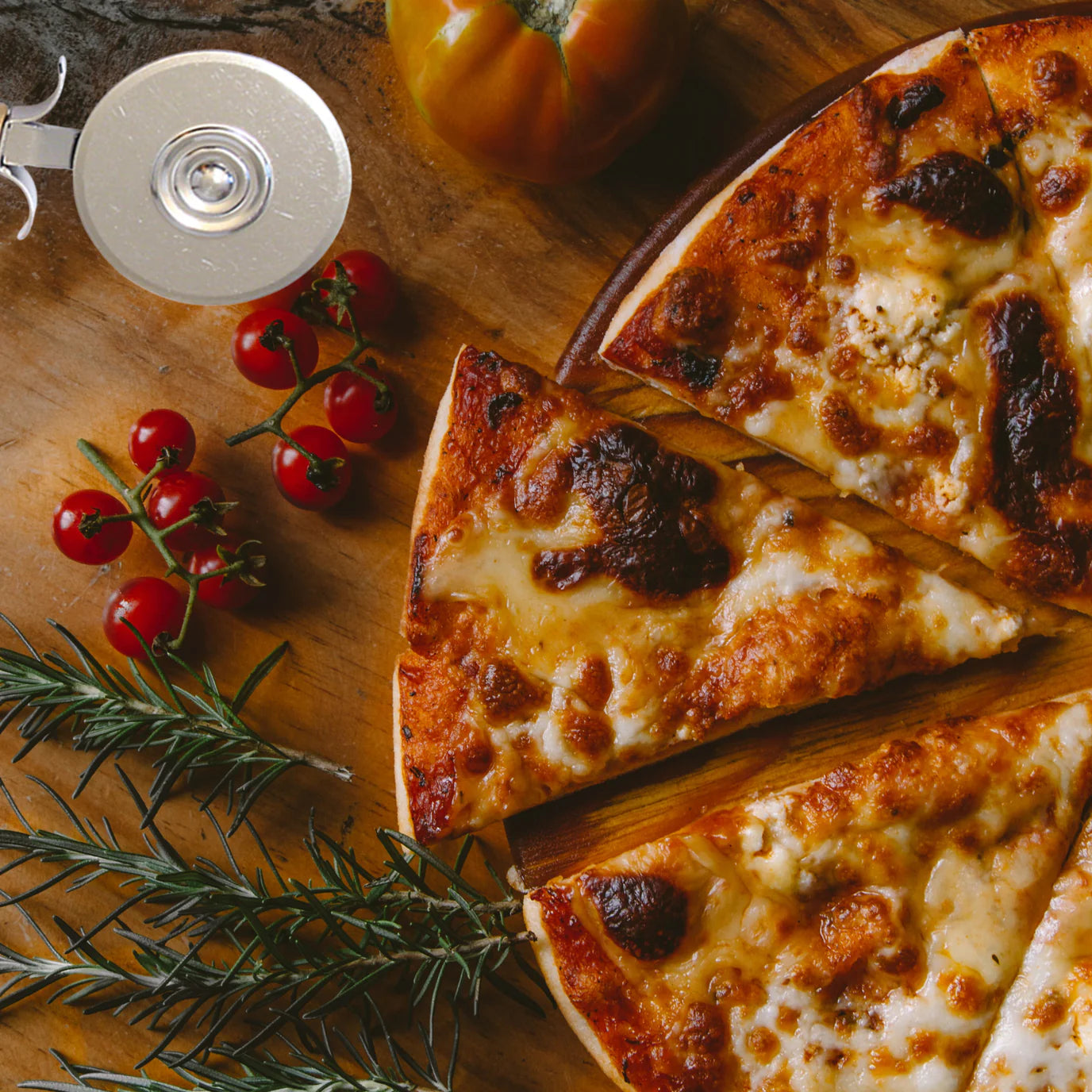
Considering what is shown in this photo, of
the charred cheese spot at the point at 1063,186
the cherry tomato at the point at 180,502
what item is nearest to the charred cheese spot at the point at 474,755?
the cherry tomato at the point at 180,502

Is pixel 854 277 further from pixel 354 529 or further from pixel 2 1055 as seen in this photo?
pixel 2 1055

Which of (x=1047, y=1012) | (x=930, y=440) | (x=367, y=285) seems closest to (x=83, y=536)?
(x=367, y=285)

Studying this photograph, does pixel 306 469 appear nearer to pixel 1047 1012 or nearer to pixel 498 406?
pixel 498 406

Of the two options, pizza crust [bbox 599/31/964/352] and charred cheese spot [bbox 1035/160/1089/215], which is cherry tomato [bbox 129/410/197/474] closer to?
pizza crust [bbox 599/31/964/352]

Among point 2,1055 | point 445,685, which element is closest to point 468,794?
point 445,685

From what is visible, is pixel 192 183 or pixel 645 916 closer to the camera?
pixel 645 916

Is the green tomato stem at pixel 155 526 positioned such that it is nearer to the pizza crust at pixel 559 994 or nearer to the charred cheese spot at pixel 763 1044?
the pizza crust at pixel 559 994
